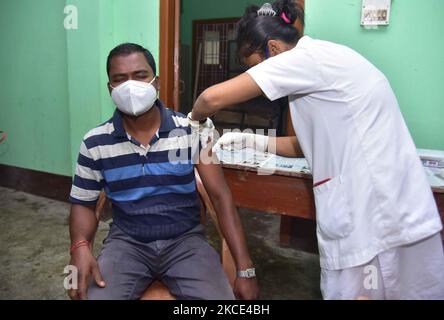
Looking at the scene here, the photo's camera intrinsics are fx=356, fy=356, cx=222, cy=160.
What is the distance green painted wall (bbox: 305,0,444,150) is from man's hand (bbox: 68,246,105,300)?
179 cm

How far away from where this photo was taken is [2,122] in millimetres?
3711

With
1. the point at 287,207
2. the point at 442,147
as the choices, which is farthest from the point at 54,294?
the point at 442,147

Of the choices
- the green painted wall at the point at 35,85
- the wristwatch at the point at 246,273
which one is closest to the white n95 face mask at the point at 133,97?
the wristwatch at the point at 246,273

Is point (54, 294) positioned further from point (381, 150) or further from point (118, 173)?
point (381, 150)

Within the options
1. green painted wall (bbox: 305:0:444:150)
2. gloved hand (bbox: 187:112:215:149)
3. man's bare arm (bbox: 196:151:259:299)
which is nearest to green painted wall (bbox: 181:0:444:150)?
green painted wall (bbox: 305:0:444:150)

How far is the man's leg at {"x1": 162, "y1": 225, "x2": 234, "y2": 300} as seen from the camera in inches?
45.9

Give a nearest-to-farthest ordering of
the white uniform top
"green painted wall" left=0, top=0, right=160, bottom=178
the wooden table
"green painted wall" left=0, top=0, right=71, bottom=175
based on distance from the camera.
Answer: the white uniform top
the wooden table
"green painted wall" left=0, top=0, right=160, bottom=178
"green painted wall" left=0, top=0, right=71, bottom=175

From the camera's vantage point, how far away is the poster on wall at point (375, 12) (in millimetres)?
1971

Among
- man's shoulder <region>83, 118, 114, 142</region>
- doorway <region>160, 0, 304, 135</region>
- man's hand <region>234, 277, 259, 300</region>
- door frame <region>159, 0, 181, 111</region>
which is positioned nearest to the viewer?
man's hand <region>234, 277, 259, 300</region>

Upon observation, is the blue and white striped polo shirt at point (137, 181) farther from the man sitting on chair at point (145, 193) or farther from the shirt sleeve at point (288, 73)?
the shirt sleeve at point (288, 73)

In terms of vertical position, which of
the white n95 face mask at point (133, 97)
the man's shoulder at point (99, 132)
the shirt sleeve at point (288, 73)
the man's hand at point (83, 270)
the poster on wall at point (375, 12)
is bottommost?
the man's hand at point (83, 270)

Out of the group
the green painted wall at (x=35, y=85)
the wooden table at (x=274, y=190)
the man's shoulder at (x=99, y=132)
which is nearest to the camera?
the man's shoulder at (x=99, y=132)

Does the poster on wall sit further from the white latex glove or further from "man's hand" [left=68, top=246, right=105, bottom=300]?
"man's hand" [left=68, top=246, right=105, bottom=300]
